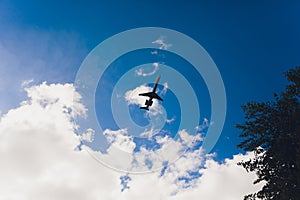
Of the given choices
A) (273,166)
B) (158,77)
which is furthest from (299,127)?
(158,77)

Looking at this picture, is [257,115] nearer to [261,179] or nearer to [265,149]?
[265,149]

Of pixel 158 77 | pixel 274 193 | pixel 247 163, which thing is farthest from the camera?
pixel 158 77

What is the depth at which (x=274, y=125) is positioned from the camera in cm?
2741

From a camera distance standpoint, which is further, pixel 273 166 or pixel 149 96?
pixel 149 96

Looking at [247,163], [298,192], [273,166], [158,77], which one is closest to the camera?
[298,192]

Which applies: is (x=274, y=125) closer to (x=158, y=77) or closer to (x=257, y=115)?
(x=257, y=115)

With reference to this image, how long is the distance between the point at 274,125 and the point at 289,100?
2.49 metres

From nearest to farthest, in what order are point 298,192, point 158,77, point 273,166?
point 298,192, point 273,166, point 158,77

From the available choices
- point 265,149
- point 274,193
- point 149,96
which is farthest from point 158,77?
point 274,193

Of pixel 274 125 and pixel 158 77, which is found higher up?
pixel 158 77

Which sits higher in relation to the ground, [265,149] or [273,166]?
[265,149]

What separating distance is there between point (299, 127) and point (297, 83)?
6241 mm

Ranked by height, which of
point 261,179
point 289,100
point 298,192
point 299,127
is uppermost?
point 289,100

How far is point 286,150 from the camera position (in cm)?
2545
